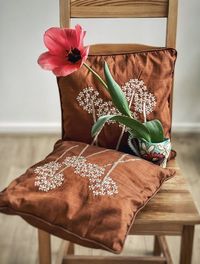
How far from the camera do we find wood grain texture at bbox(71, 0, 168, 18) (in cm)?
140

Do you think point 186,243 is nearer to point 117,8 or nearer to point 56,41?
point 56,41

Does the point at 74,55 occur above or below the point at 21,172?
above

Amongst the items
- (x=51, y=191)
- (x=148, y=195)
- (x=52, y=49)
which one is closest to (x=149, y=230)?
(x=148, y=195)

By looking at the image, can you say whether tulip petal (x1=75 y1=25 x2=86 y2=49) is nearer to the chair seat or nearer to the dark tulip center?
the dark tulip center

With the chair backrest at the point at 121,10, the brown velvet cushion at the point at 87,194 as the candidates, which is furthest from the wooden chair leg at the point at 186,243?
the chair backrest at the point at 121,10

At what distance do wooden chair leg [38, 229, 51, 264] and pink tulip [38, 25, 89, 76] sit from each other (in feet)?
1.36

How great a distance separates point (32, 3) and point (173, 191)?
144cm

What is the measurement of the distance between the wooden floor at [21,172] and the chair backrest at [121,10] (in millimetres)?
629

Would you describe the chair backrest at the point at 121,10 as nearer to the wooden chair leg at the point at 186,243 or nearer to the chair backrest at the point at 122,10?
the chair backrest at the point at 122,10

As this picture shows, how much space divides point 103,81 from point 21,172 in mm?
1094

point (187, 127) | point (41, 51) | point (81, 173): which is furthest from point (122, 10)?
point (187, 127)

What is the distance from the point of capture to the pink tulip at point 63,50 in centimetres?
109

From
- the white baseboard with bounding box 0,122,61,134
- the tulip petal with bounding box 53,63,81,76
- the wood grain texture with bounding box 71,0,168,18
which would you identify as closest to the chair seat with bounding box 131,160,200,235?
the tulip petal with bounding box 53,63,81,76

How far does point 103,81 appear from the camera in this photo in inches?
47.4
